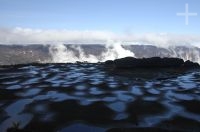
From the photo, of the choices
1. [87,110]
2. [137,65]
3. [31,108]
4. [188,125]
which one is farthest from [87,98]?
[137,65]

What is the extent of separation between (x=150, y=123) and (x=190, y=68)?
18597mm

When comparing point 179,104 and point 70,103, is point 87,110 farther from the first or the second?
point 179,104

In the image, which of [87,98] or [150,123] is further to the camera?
[87,98]

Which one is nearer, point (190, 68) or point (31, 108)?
point (31, 108)

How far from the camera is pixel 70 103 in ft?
34.4

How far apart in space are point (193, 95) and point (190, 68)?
44.9 feet

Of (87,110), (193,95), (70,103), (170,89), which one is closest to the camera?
(87,110)

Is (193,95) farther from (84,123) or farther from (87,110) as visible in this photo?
(84,123)

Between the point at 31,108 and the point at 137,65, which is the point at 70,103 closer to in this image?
the point at 31,108

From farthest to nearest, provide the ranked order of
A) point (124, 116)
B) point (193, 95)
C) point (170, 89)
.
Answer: point (170, 89) < point (193, 95) < point (124, 116)

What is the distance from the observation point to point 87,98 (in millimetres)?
11414

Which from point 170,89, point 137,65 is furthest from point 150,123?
point 137,65

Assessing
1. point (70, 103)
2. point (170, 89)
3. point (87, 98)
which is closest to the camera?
point (70, 103)

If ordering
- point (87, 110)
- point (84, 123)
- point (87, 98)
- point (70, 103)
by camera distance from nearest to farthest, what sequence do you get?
point (84, 123) → point (87, 110) → point (70, 103) → point (87, 98)
